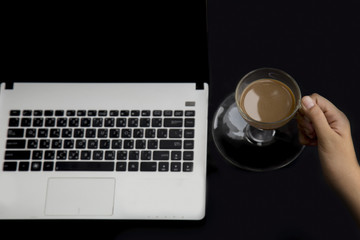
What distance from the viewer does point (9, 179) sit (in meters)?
0.81

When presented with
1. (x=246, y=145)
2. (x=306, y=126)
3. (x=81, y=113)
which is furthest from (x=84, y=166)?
Answer: (x=306, y=126)

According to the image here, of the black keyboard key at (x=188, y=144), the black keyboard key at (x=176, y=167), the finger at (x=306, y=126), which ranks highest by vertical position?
the finger at (x=306, y=126)

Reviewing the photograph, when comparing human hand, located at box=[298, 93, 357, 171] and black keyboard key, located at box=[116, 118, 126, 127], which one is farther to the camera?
black keyboard key, located at box=[116, 118, 126, 127]

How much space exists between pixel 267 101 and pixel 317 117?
11 centimetres

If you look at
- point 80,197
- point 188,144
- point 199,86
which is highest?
point 199,86

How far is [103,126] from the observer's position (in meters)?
0.82

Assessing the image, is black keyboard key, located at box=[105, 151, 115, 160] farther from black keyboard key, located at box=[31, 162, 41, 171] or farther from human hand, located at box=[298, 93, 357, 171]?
human hand, located at box=[298, 93, 357, 171]

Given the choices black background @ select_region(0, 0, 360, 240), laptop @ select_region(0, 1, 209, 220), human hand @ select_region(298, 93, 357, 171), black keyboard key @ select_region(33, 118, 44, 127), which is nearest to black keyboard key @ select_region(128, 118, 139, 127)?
laptop @ select_region(0, 1, 209, 220)

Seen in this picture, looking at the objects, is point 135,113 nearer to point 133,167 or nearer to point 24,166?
point 133,167

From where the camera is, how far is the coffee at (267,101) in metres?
0.76

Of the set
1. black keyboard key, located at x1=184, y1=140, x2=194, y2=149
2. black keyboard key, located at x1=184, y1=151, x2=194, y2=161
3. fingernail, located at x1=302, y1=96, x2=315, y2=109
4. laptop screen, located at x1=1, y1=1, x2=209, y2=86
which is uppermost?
laptop screen, located at x1=1, y1=1, x2=209, y2=86

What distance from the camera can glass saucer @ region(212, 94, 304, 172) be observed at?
32.0 inches

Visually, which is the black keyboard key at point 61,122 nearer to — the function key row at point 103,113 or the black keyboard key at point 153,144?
the function key row at point 103,113

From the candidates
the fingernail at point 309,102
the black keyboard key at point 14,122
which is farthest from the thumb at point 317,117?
the black keyboard key at point 14,122
